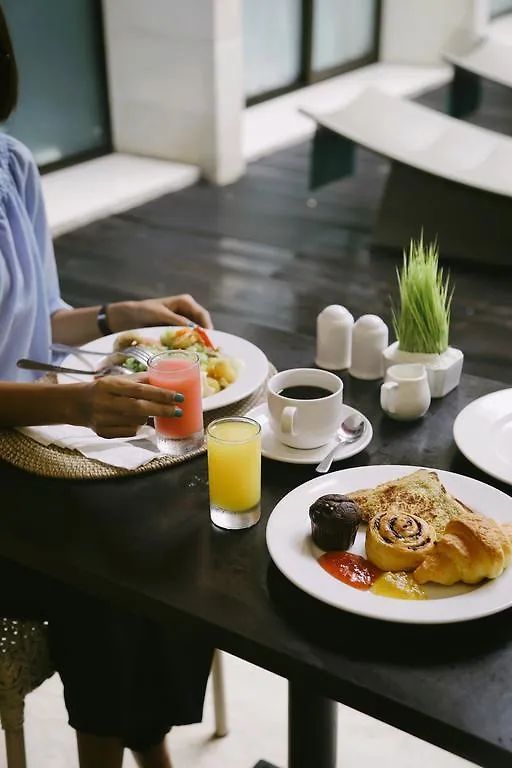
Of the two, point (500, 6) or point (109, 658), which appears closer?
point (109, 658)

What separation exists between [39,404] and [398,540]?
55 centimetres

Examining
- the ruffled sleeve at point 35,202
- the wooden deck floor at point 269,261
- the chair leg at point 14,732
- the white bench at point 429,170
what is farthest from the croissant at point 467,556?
the white bench at point 429,170

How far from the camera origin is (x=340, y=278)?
159 inches

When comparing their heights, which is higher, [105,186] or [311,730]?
[311,730]

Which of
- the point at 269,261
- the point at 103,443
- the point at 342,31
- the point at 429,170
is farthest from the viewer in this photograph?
the point at 342,31

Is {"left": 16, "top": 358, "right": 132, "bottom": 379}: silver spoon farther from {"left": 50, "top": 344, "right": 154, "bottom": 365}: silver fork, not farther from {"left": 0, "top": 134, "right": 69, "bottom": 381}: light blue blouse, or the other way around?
{"left": 0, "top": 134, "right": 69, "bottom": 381}: light blue blouse

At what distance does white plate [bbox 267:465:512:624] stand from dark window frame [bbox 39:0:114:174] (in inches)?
172

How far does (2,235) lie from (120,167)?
389cm

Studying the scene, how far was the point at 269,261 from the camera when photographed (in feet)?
14.0

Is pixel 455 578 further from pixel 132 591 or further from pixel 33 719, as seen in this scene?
pixel 33 719

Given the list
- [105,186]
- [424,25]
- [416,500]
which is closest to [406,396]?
[416,500]

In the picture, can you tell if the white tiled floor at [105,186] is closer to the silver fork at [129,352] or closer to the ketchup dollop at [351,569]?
the silver fork at [129,352]

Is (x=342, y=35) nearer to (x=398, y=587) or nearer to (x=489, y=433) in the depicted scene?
(x=489, y=433)

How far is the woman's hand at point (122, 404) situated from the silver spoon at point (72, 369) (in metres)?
0.19
